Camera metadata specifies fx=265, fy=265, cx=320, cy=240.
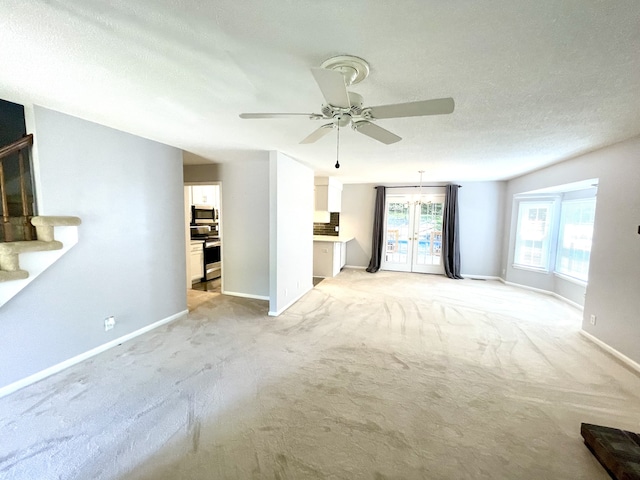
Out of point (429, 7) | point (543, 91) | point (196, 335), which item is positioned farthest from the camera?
point (196, 335)

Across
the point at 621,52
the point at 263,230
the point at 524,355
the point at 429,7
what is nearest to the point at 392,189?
the point at 263,230

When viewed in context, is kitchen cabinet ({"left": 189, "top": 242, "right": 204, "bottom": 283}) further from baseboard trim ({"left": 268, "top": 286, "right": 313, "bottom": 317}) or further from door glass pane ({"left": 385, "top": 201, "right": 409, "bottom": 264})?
door glass pane ({"left": 385, "top": 201, "right": 409, "bottom": 264})

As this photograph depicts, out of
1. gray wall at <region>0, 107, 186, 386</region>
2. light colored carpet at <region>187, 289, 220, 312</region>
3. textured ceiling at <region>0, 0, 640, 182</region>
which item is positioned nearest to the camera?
textured ceiling at <region>0, 0, 640, 182</region>

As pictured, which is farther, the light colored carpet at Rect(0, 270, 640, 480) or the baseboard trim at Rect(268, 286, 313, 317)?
the baseboard trim at Rect(268, 286, 313, 317)

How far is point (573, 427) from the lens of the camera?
6.41ft

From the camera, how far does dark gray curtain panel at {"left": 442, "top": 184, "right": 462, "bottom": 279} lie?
6.52 m

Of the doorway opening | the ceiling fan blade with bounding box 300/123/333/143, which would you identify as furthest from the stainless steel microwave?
the ceiling fan blade with bounding box 300/123/333/143

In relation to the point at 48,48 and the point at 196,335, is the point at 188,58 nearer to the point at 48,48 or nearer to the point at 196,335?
the point at 48,48

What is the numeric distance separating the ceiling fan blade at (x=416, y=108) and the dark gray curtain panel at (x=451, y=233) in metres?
5.62

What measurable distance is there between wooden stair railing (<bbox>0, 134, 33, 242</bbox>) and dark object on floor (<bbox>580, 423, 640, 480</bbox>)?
15.2ft

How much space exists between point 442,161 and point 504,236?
3430 mm

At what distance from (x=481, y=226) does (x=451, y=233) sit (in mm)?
758

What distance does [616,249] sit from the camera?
300cm

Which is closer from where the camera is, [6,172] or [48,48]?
[48,48]
